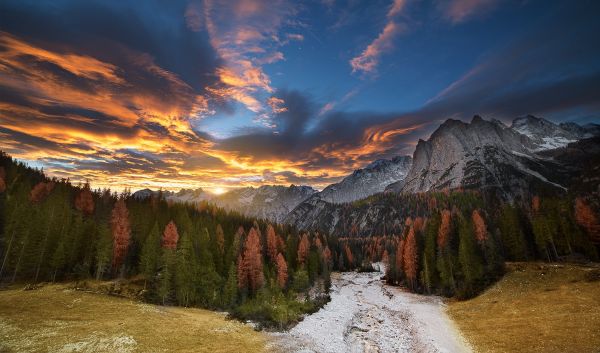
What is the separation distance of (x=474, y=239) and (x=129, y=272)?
95.3m

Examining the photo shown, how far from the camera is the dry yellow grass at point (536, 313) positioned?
31198mm

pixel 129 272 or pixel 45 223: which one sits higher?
pixel 45 223

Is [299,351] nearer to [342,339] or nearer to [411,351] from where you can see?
[342,339]

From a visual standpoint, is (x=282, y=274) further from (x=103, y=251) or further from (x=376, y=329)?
(x=103, y=251)

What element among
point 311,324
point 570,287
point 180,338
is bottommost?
point 311,324

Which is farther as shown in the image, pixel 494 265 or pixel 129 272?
pixel 129 272

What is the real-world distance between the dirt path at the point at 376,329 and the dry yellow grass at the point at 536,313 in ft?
12.1

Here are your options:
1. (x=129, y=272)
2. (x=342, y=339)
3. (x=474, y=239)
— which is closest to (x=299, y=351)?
(x=342, y=339)

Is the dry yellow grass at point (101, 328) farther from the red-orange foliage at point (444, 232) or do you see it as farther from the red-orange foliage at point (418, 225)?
the red-orange foliage at point (418, 225)

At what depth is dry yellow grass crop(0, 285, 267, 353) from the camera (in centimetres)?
Answer: 2814

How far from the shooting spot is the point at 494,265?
68.3 meters

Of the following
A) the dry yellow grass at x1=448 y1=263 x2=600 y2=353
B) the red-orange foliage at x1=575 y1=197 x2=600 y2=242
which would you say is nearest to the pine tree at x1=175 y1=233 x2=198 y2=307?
the dry yellow grass at x1=448 y1=263 x2=600 y2=353

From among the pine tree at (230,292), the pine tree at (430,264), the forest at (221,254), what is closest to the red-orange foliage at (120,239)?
the forest at (221,254)

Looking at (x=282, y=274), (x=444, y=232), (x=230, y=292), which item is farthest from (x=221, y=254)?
(x=444, y=232)
